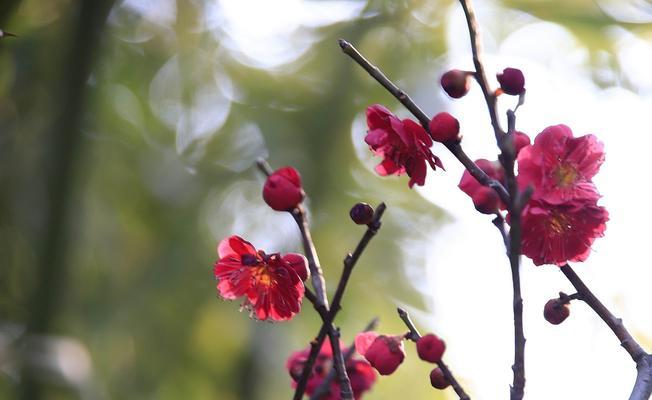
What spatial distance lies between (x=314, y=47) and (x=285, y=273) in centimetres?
214

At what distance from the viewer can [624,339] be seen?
2.79ft

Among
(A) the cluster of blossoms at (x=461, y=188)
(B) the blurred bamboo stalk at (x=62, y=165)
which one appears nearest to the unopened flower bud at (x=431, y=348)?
(A) the cluster of blossoms at (x=461, y=188)

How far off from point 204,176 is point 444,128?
2.27m

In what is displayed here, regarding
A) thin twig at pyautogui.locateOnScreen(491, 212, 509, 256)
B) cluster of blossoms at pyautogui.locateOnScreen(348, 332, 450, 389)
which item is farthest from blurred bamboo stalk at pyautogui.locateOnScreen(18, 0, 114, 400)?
thin twig at pyautogui.locateOnScreen(491, 212, 509, 256)

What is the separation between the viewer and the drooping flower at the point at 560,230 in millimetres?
797

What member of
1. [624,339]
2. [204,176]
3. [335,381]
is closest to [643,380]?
[624,339]

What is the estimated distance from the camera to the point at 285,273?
2.85 feet

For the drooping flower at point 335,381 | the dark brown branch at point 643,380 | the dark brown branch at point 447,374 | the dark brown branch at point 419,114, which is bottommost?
the drooping flower at point 335,381

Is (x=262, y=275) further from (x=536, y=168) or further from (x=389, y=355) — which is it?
(x=536, y=168)

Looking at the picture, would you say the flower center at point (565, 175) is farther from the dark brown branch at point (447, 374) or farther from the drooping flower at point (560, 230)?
the dark brown branch at point (447, 374)

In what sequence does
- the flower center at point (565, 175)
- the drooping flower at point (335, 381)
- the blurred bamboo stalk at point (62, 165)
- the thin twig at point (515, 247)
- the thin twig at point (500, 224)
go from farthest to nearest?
1. the blurred bamboo stalk at point (62, 165)
2. the drooping flower at point (335, 381)
3. the flower center at point (565, 175)
4. the thin twig at point (500, 224)
5. the thin twig at point (515, 247)

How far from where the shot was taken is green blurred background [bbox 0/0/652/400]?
8.20 ft

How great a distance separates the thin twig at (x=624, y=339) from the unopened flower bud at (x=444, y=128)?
0.19 meters

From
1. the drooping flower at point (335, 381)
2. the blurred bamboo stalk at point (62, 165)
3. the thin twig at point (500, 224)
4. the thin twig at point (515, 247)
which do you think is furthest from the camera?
the blurred bamboo stalk at point (62, 165)
